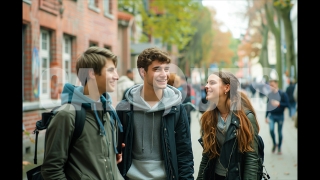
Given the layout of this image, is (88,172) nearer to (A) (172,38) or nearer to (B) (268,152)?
(B) (268,152)

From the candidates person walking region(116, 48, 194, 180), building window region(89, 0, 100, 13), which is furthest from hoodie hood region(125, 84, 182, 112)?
building window region(89, 0, 100, 13)

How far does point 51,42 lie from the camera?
597 inches

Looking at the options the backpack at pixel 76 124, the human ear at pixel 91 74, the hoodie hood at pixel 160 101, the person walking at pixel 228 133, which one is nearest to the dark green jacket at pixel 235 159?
the person walking at pixel 228 133

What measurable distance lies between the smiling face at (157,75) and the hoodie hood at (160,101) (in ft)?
0.36

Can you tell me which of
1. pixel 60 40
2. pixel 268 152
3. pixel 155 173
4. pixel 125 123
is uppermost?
pixel 60 40

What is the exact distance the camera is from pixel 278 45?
33.7 meters

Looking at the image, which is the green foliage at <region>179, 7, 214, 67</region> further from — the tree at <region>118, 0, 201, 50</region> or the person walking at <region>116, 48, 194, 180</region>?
the person walking at <region>116, 48, 194, 180</region>

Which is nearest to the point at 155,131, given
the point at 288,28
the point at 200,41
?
the point at 288,28

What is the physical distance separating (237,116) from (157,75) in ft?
2.60

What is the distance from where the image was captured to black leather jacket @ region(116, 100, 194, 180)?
4117mm

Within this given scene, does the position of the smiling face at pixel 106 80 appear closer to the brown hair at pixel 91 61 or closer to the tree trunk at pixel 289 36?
the brown hair at pixel 91 61

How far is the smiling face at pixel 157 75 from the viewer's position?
4285 mm

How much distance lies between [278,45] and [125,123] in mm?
30503
